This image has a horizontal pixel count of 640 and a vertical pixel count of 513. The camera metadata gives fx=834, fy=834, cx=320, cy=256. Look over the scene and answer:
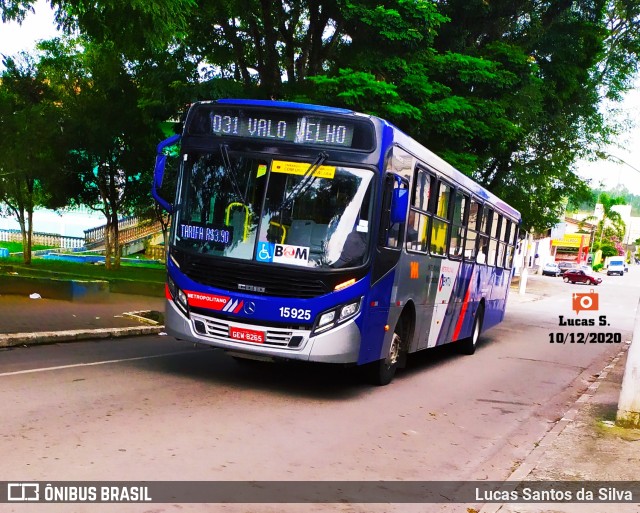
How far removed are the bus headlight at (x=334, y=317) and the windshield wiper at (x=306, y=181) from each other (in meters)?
1.32

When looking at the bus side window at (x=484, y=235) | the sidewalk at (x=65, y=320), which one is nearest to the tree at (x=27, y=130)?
the sidewalk at (x=65, y=320)

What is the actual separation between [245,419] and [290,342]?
4.81 ft

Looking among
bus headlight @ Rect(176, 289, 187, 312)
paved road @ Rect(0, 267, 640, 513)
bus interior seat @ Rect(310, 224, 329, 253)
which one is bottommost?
paved road @ Rect(0, 267, 640, 513)

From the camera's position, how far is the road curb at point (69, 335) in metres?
12.6

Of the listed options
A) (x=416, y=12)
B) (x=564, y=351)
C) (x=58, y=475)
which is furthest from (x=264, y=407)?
(x=416, y=12)

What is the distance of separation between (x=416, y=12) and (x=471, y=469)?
16362mm

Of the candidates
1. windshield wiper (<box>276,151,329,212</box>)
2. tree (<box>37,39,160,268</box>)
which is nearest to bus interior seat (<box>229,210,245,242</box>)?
windshield wiper (<box>276,151,329,212</box>)

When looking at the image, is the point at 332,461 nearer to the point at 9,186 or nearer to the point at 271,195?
the point at 271,195

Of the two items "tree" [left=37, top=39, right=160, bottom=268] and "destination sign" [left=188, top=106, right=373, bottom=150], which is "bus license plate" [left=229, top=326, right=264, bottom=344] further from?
"tree" [left=37, top=39, right=160, bottom=268]

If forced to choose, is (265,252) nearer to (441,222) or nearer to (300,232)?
(300,232)

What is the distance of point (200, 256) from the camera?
9.84m

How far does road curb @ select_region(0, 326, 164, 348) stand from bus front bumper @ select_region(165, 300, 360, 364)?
4217mm

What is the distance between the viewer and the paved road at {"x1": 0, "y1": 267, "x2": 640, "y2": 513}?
629cm

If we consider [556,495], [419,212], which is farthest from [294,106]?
[556,495]
